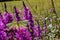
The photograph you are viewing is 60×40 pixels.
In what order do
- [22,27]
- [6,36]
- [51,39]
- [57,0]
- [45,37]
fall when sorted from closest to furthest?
[22,27]
[6,36]
[51,39]
[45,37]
[57,0]

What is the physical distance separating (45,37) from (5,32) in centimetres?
153

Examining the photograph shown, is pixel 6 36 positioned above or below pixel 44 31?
above

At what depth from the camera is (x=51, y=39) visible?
288 cm

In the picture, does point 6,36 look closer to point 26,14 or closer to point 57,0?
point 26,14

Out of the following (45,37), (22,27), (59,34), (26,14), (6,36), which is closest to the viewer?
(22,27)

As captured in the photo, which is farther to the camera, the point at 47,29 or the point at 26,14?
the point at 47,29

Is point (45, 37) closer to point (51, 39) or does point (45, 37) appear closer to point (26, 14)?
point (51, 39)

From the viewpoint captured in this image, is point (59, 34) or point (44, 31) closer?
point (44, 31)

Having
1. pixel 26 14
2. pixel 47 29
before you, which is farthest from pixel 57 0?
pixel 26 14

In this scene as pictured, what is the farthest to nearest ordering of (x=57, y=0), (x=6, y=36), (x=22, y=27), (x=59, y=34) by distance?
(x=57, y=0)
(x=59, y=34)
(x=6, y=36)
(x=22, y=27)

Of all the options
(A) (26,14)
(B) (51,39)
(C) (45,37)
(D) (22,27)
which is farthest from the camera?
(C) (45,37)

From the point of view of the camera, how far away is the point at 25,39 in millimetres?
1582

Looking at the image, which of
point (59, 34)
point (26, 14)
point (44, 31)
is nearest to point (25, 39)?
point (26, 14)

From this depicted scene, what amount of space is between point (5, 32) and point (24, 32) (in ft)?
0.44
